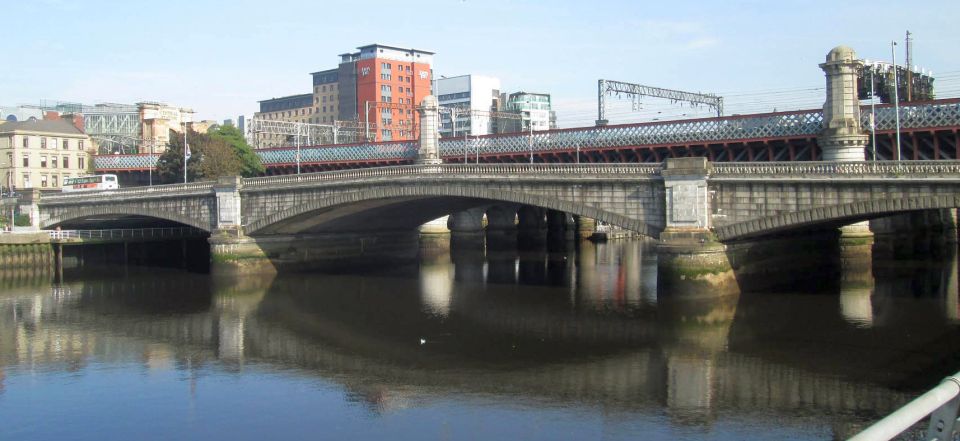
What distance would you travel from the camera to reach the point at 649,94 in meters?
59.9

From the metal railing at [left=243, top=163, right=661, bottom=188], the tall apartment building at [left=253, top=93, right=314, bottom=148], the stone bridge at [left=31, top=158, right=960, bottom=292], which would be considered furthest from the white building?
the metal railing at [left=243, top=163, right=661, bottom=188]

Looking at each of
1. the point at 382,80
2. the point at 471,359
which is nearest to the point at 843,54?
the point at 471,359

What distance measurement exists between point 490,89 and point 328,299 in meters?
111

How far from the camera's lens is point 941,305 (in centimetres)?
3206

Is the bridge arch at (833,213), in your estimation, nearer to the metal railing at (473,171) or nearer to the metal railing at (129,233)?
the metal railing at (473,171)

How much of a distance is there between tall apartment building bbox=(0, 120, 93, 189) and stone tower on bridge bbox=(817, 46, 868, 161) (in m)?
71.8

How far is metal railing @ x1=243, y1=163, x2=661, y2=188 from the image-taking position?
36.0 m

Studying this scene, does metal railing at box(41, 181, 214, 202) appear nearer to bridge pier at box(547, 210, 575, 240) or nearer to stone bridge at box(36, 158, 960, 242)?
stone bridge at box(36, 158, 960, 242)

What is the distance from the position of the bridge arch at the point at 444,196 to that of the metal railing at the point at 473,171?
70 cm

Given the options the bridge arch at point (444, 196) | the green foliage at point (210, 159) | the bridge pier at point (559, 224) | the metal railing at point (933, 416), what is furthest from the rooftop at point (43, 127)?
the metal railing at point (933, 416)

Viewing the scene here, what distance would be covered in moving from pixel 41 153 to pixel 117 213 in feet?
116

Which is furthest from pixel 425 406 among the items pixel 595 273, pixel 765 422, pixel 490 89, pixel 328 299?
pixel 490 89

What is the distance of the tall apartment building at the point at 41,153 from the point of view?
Answer: 265ft

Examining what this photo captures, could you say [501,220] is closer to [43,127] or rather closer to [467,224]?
[467,224]
